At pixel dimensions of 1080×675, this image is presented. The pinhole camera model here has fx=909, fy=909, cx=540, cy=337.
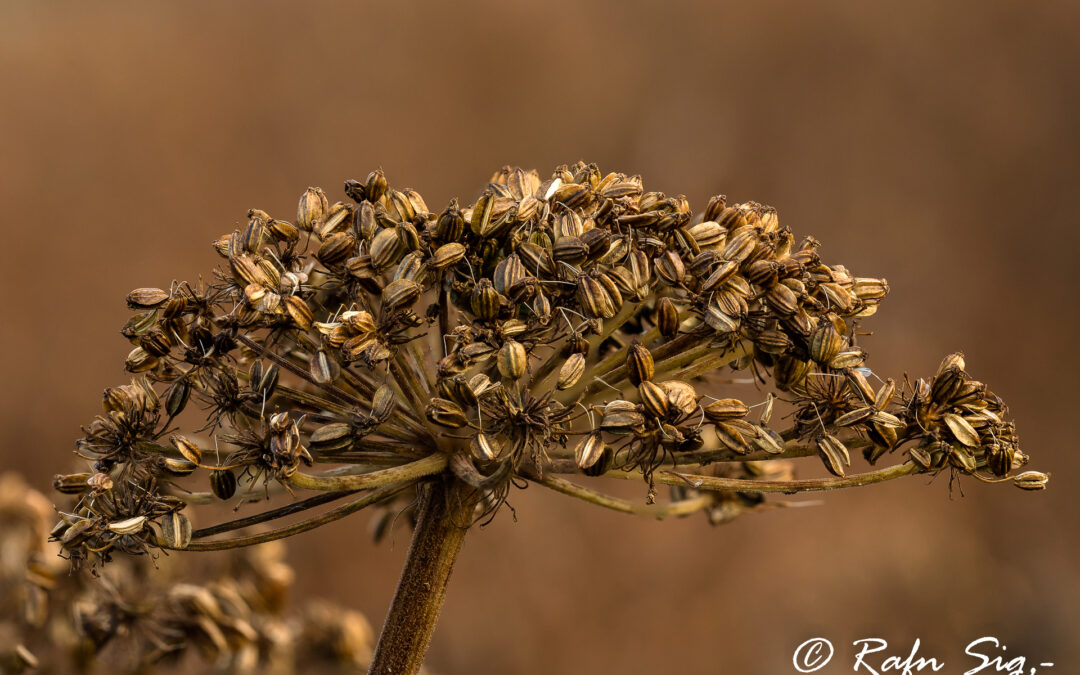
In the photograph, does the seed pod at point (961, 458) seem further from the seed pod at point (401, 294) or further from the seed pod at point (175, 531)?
the seed pod at point (175, 531)

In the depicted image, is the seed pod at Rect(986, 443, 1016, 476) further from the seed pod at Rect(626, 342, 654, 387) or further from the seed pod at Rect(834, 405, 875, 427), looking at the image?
the seed pod at Rect(626, 342, 654, 387)

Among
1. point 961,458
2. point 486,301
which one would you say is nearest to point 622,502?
point 486,301

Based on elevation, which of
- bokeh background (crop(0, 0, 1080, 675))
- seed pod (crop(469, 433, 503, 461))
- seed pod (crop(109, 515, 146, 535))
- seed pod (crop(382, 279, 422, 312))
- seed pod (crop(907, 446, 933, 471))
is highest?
bokeh background (crop(0, 0, 1080, 675))

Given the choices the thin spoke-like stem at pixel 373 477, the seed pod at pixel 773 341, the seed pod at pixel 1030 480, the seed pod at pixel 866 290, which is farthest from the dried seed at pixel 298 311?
the seed pod at pixel 1030 480

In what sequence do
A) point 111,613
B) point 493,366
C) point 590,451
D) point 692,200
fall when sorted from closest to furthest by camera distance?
point 590,451
point 493,366
point 111,613
point 692,200

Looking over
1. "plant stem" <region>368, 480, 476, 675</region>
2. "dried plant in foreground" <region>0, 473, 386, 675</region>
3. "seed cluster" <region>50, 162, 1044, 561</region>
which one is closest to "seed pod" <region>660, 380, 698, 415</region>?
"seed cluster" <region>50, 162, 1044, 561</region>

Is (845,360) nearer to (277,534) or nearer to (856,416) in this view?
(856,416)
